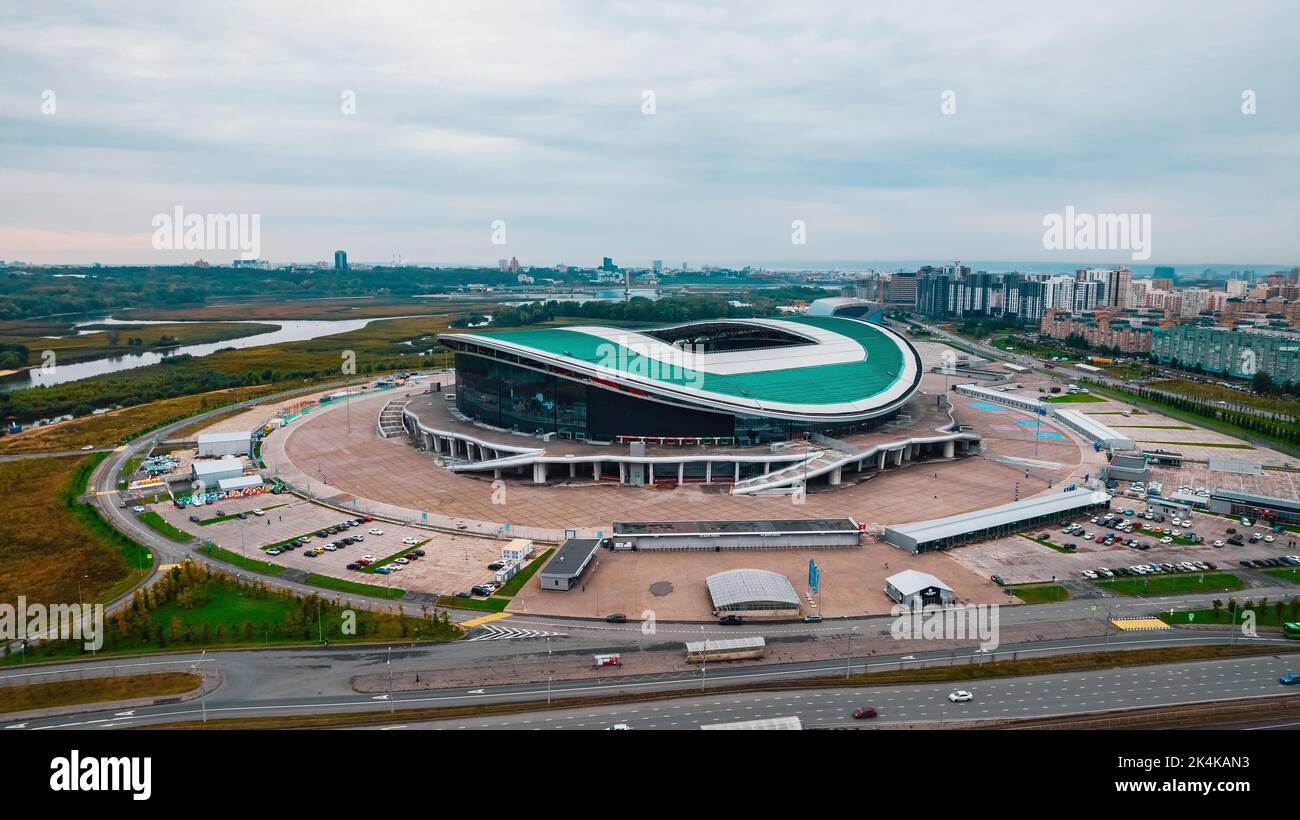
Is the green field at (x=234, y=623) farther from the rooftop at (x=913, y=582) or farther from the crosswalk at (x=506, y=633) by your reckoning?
the rooftop at (x=913, y=582)

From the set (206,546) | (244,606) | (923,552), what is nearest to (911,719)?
(923,552)

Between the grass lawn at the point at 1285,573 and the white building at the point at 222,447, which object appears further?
the white building at the point at 222,447

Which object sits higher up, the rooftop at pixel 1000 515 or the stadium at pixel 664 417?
the stadium at pixel 664 417

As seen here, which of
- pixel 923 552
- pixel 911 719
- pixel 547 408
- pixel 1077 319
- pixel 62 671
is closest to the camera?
pixel 911 719

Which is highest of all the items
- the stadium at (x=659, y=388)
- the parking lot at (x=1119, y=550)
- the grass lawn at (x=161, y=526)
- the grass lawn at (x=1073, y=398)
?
the stadium at (x=659, y=388)

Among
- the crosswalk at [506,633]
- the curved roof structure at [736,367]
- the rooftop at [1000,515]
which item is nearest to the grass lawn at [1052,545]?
the rooftop at [1000,515]
